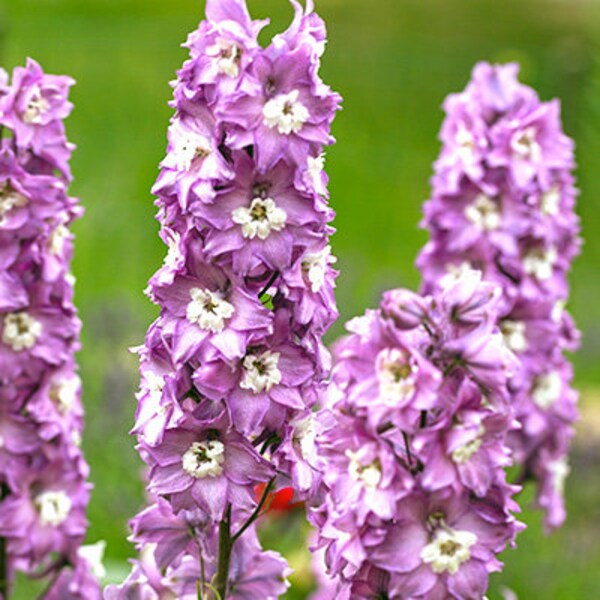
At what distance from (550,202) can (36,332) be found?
1456 millimetres

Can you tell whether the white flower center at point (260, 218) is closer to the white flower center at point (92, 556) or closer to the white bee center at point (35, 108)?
the white bee center at point (35, 108)

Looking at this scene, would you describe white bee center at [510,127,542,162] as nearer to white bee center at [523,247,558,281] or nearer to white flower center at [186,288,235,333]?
white bee center at [523,247,558,281]

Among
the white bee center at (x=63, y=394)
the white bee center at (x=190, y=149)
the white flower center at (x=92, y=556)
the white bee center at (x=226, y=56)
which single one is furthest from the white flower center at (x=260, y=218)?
the white flower center at (x=92, y=556)

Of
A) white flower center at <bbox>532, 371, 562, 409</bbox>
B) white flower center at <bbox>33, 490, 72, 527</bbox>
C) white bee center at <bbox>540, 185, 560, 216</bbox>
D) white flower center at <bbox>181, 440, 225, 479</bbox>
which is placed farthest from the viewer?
white flower center at <bbox>532, 371, 562, 409</bbox>

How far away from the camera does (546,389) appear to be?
13.1 ft

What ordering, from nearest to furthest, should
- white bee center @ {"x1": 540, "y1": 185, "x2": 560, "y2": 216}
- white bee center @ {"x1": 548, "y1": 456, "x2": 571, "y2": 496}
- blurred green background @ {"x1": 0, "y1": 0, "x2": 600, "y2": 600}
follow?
white bee center @ {"x1": 540, "y1": 185, "x2": 560, "y2": 216} < white bee center @ {"x1": 548, "y1": 456, "x2": 571, "y2": 496} < blurred green background @ {"x1": 0, "y1": 0, "x2": 600, "y2": 600}

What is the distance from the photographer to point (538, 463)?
411 cm

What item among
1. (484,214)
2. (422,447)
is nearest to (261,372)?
(422,447)

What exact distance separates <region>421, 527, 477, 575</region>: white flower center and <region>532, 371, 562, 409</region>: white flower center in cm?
175

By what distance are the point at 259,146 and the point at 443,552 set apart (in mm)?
699

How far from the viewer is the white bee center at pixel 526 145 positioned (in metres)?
3.72

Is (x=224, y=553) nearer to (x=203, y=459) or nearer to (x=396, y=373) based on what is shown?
(x=203, y=459)

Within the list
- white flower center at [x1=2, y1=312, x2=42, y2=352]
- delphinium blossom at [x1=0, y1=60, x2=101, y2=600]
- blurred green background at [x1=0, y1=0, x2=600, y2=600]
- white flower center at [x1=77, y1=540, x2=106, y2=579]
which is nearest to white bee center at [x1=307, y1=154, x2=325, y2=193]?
delphinium blossom at [x1=0, y1=60, x2=101, y2=600]

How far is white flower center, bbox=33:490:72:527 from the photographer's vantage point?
3229mm
